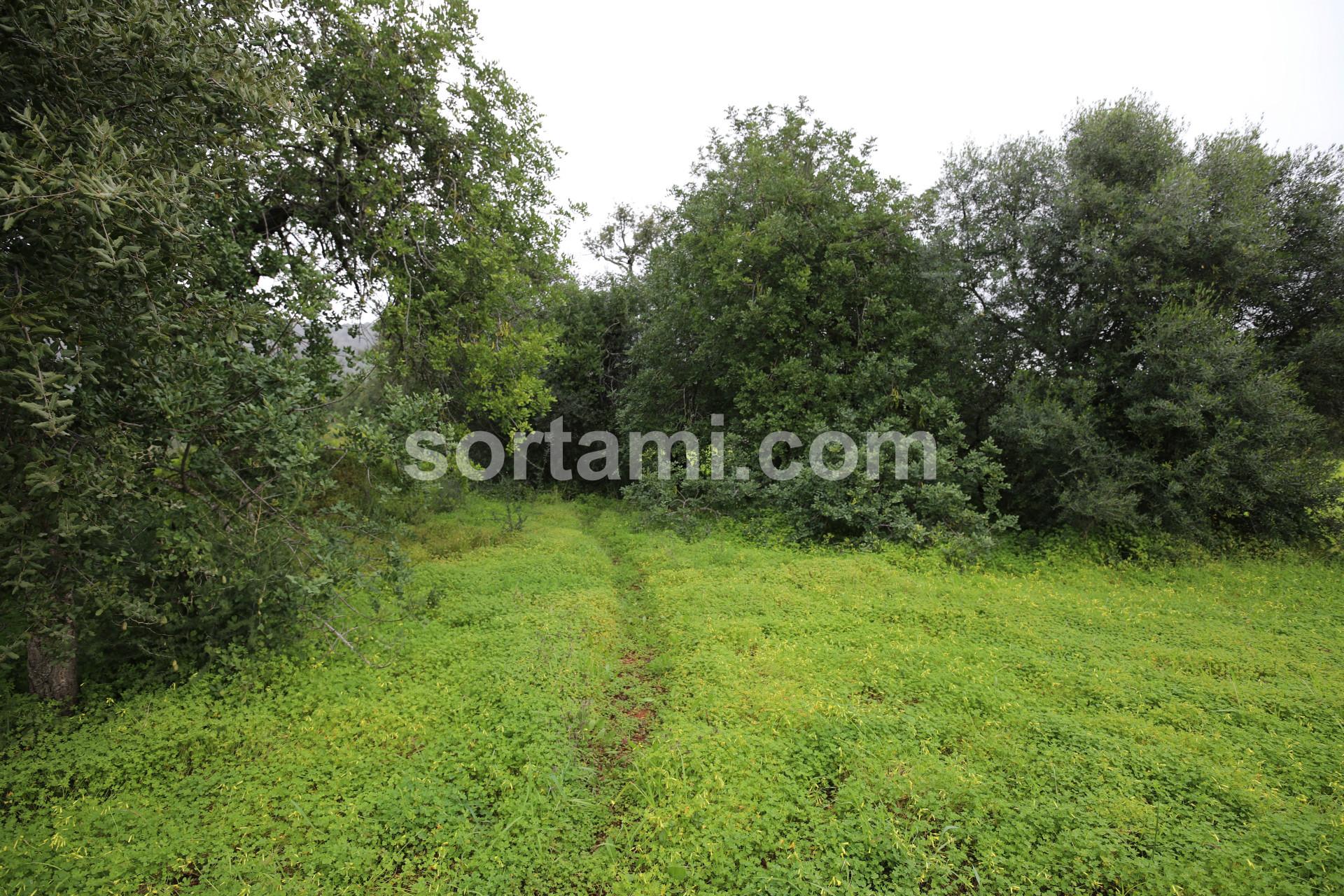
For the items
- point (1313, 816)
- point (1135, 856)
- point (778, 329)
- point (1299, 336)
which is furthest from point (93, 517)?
point (1299, 336)

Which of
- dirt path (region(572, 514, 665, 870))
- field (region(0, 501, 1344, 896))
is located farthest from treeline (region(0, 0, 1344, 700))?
dirt path (region(572, 514, 665, 870))

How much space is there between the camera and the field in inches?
170

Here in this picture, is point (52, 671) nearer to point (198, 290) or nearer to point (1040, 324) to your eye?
point (198, 290)

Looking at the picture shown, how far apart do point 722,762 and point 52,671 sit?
685 cm

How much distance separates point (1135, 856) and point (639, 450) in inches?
627

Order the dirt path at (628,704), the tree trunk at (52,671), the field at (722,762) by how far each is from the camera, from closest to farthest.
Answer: the field at (722,762) < the tree trunk at (52,671) < the dirt path at (628,704)

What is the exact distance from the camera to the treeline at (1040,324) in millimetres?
11680

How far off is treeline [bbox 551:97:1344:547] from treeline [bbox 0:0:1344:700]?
3.2 inches

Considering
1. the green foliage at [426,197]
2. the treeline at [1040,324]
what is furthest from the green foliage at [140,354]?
the treeline at [1040,324]

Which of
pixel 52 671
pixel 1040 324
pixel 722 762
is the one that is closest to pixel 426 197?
pixel 52 671

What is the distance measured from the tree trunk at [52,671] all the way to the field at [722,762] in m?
0.25

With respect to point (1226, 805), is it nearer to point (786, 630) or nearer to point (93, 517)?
point (786, 630)

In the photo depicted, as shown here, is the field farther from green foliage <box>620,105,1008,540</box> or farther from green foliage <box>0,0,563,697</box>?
green foliage <box>620,105,1008,540</box>

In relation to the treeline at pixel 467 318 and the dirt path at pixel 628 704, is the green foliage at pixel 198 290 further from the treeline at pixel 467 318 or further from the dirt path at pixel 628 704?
the dirt path at pixel 628 704
